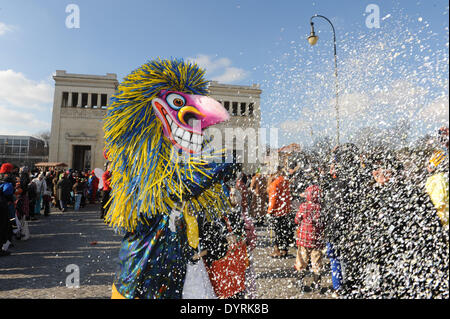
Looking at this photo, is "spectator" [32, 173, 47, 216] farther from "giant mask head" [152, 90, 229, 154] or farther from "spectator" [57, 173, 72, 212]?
"giant mask head" [152, 90, 229, 154]

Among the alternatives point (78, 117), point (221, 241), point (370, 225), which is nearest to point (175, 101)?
point (221, 241)

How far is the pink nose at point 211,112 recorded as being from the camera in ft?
4.66

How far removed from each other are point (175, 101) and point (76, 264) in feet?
13.2

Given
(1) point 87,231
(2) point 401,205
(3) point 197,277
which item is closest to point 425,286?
(2) point 401,205

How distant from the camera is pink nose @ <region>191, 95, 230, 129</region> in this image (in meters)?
1.42

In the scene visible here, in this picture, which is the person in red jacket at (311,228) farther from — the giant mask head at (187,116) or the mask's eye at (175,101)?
the mask's eye at (175,101)

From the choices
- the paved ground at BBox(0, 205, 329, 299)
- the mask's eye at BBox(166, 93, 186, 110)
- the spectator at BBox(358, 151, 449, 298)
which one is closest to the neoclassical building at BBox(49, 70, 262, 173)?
the paved ground at BBox(0, 205, 329, 299)

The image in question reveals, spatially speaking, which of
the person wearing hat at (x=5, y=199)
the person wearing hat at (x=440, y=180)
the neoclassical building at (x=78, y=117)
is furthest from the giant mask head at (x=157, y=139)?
the neoclassical building at (x=78, y=117)

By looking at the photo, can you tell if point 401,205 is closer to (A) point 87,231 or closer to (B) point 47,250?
(B) point 47,250

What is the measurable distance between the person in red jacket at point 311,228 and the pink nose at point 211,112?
614 millimetres

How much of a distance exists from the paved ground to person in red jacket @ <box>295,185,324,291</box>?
27 centimetres
